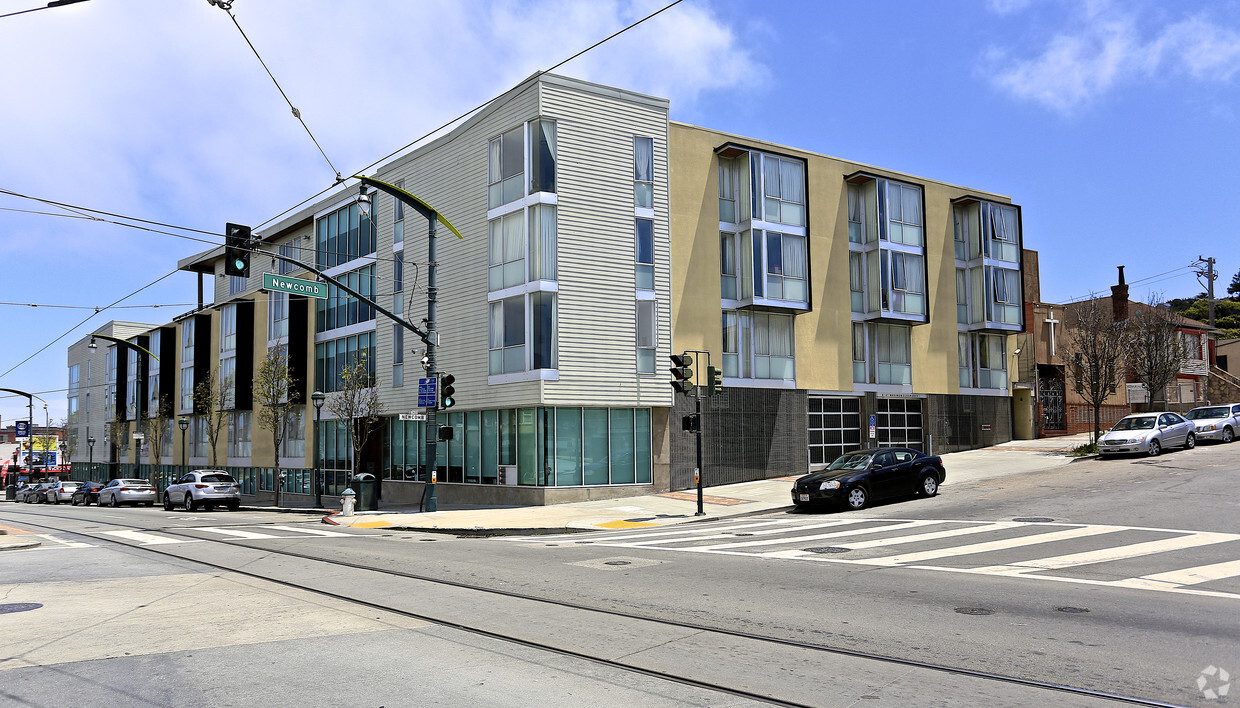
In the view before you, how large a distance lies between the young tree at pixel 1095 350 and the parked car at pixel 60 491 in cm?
5478

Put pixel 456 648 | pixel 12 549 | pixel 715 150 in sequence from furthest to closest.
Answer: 1. pixel 715 150
2. pixel 12 549
3. pixel 456 648

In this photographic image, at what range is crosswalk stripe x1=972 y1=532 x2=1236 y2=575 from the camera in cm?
1209

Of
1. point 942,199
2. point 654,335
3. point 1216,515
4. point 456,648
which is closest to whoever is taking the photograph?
point 456,648

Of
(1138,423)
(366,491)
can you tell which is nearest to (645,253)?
(366,491)

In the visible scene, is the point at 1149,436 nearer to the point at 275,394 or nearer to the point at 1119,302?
the point at 1119,302

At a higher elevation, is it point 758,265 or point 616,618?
point 758,265

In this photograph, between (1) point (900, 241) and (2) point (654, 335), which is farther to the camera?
(1) point (900, 241)

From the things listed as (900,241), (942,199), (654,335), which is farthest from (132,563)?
(942,199)

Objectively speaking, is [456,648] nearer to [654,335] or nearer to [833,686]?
[833,686]

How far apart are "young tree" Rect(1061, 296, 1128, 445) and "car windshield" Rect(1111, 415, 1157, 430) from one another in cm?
133

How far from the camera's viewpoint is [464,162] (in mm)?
31984

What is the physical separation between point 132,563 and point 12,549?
205 inches

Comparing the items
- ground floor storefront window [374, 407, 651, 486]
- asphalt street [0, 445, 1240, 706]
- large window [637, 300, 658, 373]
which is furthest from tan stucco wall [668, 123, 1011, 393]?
asphalt street [0, 445, 1240, 706]

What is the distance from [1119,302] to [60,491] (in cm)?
6230
